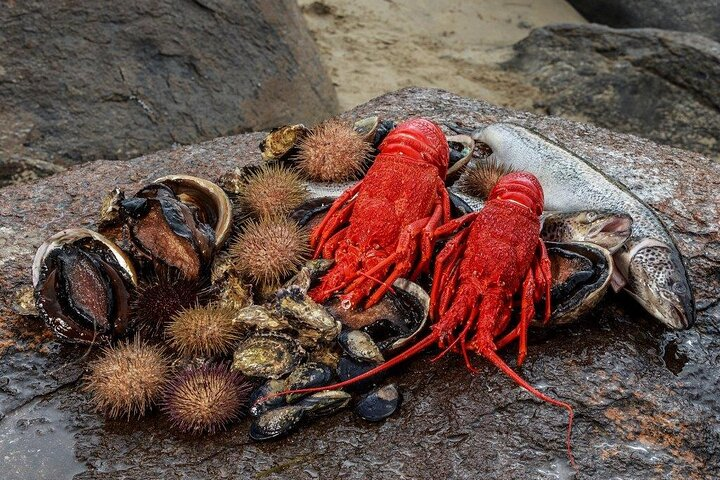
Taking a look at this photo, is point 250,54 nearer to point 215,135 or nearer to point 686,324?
point 215,135

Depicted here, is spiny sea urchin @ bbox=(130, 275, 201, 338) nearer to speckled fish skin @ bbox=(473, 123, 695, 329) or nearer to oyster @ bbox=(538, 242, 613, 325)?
oyster @ bbox=(538, 242, 613, 325)

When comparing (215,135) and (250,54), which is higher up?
(250,54)

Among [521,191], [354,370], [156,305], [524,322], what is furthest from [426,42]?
[354,370]

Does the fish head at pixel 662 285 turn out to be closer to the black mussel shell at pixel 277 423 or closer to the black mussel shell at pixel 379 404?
the black mussel shell at pixel 379 404

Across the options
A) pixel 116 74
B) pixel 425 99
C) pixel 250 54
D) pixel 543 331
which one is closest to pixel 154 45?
pixel 116 74

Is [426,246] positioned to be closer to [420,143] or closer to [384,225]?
[384,225]

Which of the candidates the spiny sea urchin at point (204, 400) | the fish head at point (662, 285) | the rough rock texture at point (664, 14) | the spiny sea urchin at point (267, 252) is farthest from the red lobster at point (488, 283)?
the rough rock texture at point (664, 14)

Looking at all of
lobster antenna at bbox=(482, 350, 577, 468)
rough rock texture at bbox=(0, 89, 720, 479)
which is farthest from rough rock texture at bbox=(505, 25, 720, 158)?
lobster antenna at bbox=(482, 350, 577, 468)
